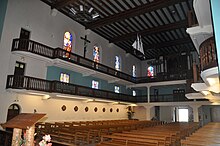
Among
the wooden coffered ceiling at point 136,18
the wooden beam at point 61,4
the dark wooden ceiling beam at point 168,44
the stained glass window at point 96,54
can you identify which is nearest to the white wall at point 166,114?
the wooden coffered ceiling at point 136,18

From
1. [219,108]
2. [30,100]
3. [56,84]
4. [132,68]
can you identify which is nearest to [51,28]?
[56,84]

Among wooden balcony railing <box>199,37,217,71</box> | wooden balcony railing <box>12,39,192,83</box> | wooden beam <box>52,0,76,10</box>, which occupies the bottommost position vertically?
wooden balcony railing <box>199,37,217,71</box>

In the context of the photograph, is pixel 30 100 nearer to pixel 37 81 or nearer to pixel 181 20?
pixel 37 81

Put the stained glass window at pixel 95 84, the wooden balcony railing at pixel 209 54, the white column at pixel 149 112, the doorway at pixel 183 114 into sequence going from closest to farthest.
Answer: the wooden balcony railing at pixel 209 54 < the stained glass window at pixel 95 84 < the white column at pixel 149 112 < the doorway at pixel 183 114

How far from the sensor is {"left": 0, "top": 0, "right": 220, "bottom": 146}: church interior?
7.10 m

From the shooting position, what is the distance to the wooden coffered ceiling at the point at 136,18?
44.5 ft

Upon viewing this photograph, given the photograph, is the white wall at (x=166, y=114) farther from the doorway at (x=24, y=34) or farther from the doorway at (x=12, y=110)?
the doorway at (x=24, y=34)

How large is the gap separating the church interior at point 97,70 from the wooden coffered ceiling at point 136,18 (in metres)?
0.08

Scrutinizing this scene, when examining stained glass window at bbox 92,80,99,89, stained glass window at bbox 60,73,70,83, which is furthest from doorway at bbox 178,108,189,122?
stained glass window at bbox 60,73,70,83

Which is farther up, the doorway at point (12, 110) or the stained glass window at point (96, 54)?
the stained glass window at point (96, 54)

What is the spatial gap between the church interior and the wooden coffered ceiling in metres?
0.08

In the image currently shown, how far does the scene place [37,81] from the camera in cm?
1146

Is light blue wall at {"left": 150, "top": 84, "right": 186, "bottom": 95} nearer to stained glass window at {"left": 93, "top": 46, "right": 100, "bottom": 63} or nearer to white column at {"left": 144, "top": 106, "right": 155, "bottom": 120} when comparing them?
white column at {"left": 144, "top": 106, "right": 155, "bottom": 120}

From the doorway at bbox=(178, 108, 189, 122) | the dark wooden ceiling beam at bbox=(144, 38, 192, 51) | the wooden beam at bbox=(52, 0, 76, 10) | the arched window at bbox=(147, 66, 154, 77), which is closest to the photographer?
the wooden beam at bbox=(52, 0, 76, 10)
